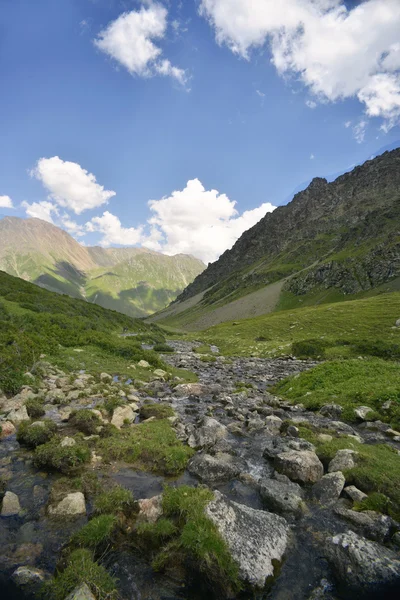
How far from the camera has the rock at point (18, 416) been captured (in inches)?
525

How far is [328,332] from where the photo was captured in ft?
193

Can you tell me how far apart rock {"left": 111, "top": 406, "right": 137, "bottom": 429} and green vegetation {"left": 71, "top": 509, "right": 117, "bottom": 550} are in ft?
22.1

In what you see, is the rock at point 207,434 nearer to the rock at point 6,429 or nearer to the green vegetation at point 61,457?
the green vegetation at point 61,457

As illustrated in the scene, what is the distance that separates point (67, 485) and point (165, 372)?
1959cm

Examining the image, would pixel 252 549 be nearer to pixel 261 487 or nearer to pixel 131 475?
pixel 261 487

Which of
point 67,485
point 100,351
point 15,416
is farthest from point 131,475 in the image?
point 100,351

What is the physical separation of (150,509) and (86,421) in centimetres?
639

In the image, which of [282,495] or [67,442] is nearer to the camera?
[282,495]

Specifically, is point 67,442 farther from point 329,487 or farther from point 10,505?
point 329,487

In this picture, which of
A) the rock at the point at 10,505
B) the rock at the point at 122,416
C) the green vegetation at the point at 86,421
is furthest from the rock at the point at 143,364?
the rock at the point at 10,505

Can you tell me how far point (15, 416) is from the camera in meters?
13.6

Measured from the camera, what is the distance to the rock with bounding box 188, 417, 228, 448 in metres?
13.1

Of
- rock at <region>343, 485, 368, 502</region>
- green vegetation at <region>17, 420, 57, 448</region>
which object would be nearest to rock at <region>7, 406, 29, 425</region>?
green vegetation at <region>17, 420, 57, 448</region>

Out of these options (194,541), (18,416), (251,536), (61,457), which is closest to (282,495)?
(251,536)
